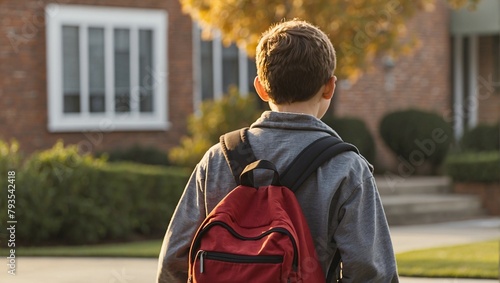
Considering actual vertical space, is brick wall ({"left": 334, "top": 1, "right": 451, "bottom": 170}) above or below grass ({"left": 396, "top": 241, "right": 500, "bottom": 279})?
above

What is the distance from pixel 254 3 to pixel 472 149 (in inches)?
305

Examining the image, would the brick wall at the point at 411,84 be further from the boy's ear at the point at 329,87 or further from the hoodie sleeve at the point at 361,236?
the hoodie sleeve at the point at 361,236

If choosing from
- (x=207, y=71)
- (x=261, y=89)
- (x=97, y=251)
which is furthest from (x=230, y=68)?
(x=261, y=89)

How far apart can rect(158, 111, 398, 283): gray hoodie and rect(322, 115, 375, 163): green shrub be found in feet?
44.0

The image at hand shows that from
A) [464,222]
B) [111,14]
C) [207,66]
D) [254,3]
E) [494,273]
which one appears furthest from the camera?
[207,66]

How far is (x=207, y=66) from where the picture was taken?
57.9ft

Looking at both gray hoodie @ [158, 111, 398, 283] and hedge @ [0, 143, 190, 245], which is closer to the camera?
gray hoodie @ [158, 111, 398, 283]

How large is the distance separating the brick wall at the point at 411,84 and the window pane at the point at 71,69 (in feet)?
16.1

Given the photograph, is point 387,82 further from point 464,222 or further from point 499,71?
point 464,222

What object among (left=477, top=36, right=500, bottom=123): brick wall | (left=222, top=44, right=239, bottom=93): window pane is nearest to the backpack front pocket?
(left=222, top=44, right=239, bottom=93): window pane

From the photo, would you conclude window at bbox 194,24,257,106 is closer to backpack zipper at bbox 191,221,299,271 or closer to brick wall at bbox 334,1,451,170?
brick wall at bbox 334,1,451,170

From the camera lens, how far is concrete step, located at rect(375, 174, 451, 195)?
634 inches

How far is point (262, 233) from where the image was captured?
109 inches

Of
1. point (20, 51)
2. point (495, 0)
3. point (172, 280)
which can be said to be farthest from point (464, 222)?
point (172, 280)
